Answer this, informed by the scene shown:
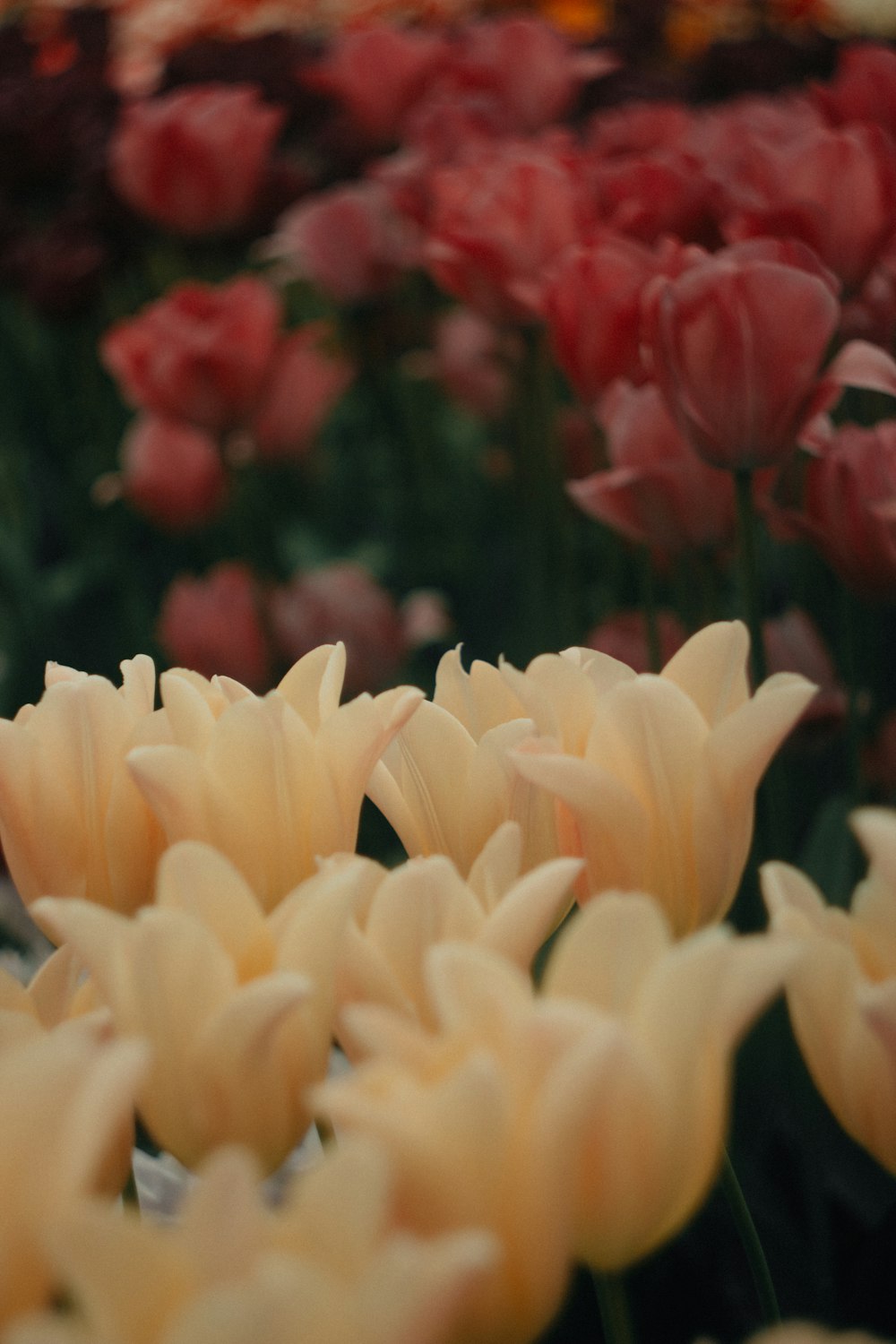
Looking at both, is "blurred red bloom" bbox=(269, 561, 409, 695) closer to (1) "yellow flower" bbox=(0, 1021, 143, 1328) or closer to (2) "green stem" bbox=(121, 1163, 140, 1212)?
(2) "green stem" bbox=(121, 1163, 140, 1212)

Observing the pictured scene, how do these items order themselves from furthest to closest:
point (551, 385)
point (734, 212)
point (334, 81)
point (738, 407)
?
point (334, 81)
point (551, 385)
point (734, 212)
point (738, 407)

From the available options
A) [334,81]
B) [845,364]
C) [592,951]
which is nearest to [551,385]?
[845,364]

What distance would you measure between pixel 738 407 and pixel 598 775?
0.35 meters

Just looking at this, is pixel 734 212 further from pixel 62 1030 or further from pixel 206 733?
pixel 62 1030

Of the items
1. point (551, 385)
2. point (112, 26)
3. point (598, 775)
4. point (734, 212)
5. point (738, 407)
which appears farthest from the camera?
point (112, 26)

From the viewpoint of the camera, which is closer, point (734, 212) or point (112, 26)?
point (734, 212)

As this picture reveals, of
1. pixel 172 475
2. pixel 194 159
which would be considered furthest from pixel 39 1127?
pixel 194 159

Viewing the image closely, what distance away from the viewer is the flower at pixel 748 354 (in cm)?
66

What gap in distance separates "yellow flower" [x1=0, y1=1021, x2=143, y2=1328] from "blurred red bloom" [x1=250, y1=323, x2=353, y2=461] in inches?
43.6

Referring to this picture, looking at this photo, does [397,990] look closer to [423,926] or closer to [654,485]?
[423,926]

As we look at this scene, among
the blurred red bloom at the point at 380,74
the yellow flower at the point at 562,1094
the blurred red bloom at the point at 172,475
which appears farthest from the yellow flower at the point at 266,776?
the blurred red bloom at the point at 380,74

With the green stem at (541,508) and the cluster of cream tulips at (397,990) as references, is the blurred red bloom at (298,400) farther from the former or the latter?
the cluster of cream tulips at (397,990)

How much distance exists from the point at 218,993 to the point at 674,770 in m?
0.15

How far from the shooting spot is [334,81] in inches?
63.4
